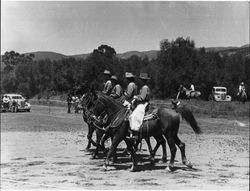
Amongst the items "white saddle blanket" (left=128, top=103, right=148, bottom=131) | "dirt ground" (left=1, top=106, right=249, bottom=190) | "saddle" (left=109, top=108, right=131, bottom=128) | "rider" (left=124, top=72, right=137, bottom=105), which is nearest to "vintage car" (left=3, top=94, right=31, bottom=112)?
"dirt ground" (left=1, top=106, right=249, bottom=190)

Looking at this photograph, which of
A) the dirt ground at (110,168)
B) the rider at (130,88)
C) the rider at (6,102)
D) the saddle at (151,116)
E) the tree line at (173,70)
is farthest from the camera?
the rider at (6,102)

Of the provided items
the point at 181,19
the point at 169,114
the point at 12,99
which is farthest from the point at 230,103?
the point at 169,114

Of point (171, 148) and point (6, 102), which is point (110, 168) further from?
point (6, 102)

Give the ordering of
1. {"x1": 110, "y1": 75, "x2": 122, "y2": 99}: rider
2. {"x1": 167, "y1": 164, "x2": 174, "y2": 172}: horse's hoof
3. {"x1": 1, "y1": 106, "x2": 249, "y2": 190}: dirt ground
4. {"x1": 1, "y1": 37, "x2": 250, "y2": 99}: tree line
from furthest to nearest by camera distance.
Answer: {"x1": 1, "y1": 37, "x2": 250, "y2": 99}: tree line, {"x1": 110, "y1": 75, "x2": 122, "y2": 99}: rider, {"x1": 167, "y1": 164, "x2": 174, "y2": 172}: horse's hoof, {"x1": 1, "y1": 106, "x2": 249, "y2": 190}: dirt ground

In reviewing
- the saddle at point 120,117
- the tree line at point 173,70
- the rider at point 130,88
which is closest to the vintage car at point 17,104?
the tree line at point 173,70

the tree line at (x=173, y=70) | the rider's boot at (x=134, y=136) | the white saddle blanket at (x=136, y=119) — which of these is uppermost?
the tree line at (x=173, y=70)

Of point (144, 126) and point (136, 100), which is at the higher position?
point (136, 100)

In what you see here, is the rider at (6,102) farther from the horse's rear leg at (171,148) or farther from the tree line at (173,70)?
the horse's rear leg at (171,148)

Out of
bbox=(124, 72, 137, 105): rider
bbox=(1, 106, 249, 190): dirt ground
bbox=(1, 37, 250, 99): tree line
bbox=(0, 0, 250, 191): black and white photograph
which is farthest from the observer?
bbox=(1, 37, 250, 99): tree line

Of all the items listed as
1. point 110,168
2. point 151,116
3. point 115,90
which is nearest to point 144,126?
point 151,116

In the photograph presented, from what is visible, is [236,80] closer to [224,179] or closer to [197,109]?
[197,109]

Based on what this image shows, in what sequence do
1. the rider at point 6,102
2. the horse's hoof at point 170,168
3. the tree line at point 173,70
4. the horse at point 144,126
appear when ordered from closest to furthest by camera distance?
the horse's hoof at point 170,168, the horse at point 144,126, the tree line at point 173,70, the rider at point 6,102

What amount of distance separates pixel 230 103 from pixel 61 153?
2714cm

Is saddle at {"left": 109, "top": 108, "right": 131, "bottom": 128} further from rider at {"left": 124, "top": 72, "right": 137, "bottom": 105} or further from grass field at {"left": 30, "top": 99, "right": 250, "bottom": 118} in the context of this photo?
grass field at {"left": 30, "top": 99, "right": 250, "bottom": 118}
